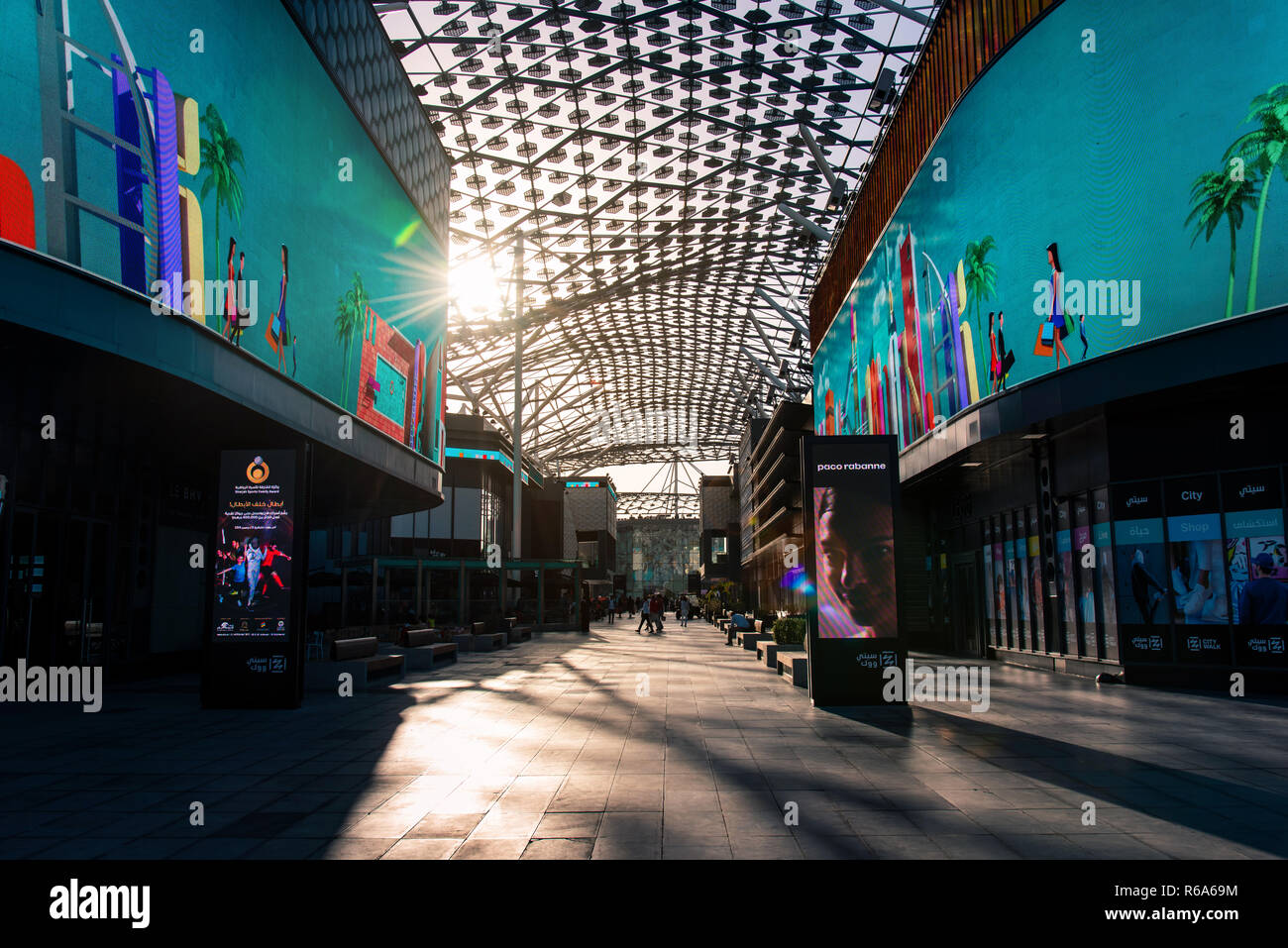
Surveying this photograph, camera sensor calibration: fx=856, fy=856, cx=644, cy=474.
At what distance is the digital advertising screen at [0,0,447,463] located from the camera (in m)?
9.30

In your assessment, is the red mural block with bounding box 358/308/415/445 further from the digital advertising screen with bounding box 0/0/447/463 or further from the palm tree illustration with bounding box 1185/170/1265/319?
the palm tree illustration with bounding box 1185/170/1265/319

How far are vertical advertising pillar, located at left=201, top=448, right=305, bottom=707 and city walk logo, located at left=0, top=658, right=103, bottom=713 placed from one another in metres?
2.03

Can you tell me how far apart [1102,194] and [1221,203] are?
2.06 m

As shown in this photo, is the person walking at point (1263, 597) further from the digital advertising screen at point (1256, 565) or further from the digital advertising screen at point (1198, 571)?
the digital advertising screen at point (1198, 571)

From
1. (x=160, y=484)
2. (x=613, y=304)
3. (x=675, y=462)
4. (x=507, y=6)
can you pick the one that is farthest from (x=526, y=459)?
(x=675, y=462)

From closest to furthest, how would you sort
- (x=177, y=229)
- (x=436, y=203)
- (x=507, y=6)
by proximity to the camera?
(x=177, y=229)
(x=436, y=203)
(x=507, y=6)

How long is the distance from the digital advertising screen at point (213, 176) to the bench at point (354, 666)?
15.6 feet

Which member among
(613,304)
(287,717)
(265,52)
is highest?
(613,304)

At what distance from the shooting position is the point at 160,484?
1809 cm

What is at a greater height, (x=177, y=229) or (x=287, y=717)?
(x=177, y=229)

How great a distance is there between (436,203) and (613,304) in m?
33.7

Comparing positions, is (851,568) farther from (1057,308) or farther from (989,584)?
(989,584)

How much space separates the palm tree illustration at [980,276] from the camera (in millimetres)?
17109
